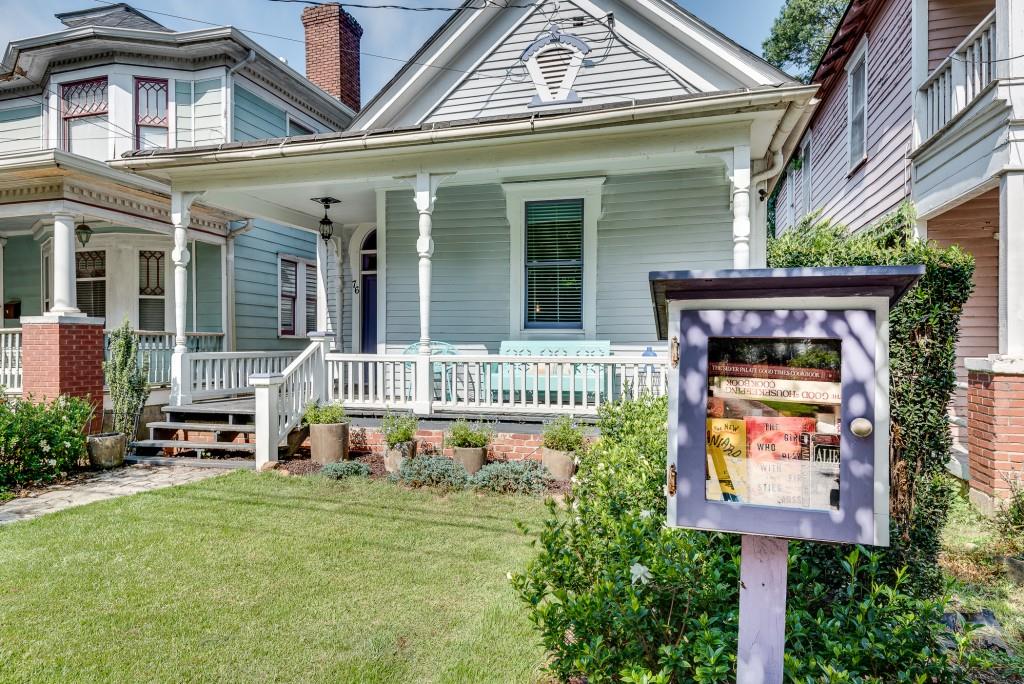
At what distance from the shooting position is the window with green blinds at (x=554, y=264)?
878cm

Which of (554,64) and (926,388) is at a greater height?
(554,64)

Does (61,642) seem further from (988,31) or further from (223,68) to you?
(223,68)

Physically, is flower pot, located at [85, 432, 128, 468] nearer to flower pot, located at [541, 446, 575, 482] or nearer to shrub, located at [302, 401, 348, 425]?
shrub, located at [302, 401, 348, 425]

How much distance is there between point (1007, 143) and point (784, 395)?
5.62 meters

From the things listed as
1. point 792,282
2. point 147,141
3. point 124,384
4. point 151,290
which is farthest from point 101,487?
point 147,141

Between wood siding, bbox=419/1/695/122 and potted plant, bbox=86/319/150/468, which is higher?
wood siding, bbox=419/1/695/122

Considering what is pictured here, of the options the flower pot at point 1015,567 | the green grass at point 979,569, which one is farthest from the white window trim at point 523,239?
the flower pot at point 1015,567

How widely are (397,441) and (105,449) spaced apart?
3.81 m

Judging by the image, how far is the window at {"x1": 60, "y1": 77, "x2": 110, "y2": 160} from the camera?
11.4 meters

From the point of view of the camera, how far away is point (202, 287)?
11.4 m

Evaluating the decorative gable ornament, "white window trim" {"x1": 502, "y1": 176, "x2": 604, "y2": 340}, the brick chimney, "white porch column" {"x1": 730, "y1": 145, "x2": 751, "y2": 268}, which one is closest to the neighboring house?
the brick chimney

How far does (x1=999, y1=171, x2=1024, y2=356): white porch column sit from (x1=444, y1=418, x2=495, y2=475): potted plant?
16.3 ft

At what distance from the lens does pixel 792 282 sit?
1.62 meters

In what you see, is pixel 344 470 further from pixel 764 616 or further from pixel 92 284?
pixel 92 284
